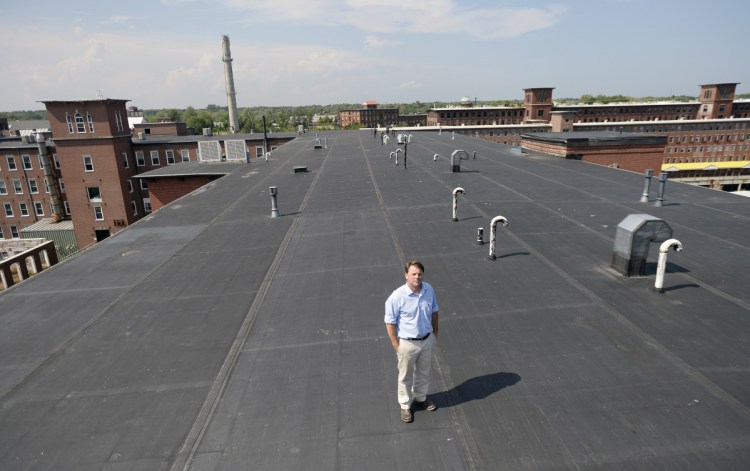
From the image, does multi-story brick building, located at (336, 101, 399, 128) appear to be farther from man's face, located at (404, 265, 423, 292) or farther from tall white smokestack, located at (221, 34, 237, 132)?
man's face, located at (404, 265, 423, 292)

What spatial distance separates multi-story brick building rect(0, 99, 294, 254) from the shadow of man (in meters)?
39.1

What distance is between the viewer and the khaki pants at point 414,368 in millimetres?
4621

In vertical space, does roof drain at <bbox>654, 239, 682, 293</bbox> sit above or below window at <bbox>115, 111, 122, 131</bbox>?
below

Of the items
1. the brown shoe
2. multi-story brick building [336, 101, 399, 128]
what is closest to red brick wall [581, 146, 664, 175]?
the brown shoe

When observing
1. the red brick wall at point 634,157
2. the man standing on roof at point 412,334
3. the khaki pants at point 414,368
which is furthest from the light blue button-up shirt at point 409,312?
the red brick wall at point 634,157

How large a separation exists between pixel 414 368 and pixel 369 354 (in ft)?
4.21

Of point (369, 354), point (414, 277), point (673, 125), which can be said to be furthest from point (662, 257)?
point (673, 125)

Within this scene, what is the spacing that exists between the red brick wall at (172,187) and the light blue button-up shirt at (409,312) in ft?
84.4

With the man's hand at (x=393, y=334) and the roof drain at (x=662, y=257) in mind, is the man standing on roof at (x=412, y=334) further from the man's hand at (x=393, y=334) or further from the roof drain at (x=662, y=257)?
the roof drain at (x=662, y=257)

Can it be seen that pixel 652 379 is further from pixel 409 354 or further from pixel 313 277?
pixel 313 277

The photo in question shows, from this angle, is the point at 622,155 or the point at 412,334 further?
the point at 622,155

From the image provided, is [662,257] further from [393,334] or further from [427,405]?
[393,334]

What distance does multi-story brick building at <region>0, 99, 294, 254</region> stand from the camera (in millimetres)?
45281

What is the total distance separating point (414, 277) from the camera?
4.57m
